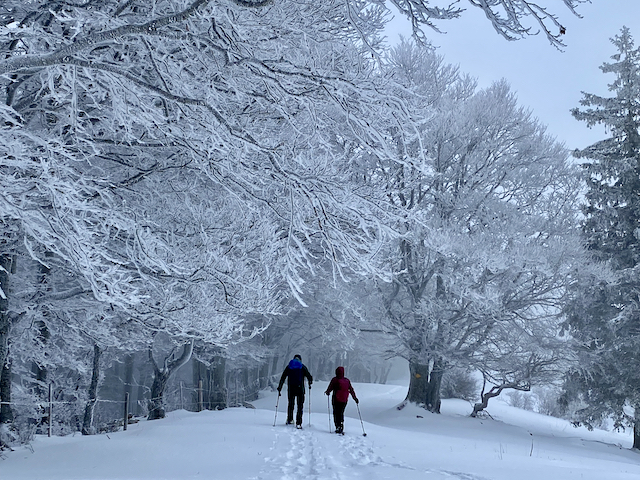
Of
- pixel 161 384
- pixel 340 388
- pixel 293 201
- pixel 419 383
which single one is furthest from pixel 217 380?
pixel 293 201

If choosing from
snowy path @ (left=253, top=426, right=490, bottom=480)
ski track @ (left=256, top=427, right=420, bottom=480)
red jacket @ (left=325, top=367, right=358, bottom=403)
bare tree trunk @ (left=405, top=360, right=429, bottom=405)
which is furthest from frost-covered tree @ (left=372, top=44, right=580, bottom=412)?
snowy path @ (left=253, top=426, right=490, bottom=480)

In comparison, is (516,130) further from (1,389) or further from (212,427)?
(1,389)

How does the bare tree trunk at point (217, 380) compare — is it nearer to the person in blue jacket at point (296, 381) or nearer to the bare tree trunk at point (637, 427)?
the person in blue jacket at point (296, 381)

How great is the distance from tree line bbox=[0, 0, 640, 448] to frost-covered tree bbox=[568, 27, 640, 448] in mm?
75

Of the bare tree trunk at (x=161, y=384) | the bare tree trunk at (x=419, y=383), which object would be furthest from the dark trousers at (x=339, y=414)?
the bare tree trunk at (x=419, y=383)

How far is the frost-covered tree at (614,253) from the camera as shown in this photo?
15.4m

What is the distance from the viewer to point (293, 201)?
5312 millimetres

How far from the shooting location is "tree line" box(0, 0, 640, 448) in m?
4.86

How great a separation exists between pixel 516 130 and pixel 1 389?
15.4m

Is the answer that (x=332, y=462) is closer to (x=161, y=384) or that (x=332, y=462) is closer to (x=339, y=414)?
(x=339, y=414)

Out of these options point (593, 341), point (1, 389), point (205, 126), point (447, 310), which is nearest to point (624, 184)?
point (593, 341)

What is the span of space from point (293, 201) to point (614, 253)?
1453cm

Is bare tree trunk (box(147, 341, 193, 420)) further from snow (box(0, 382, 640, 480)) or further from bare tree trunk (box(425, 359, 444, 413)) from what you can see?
bare tree trunk (box(425, 359, 444, 413))

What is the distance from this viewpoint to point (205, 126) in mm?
4992
